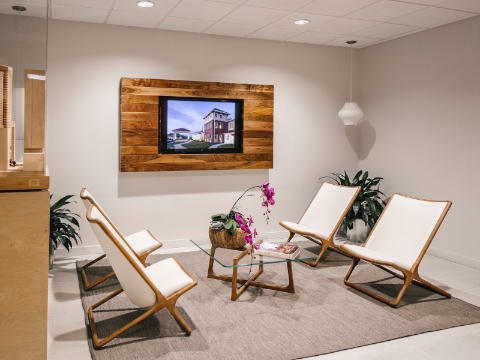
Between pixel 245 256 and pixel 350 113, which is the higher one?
pixel 350 113

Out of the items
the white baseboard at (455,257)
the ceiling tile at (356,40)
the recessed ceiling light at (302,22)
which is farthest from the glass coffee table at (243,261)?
the ceiling tile at (356,40)

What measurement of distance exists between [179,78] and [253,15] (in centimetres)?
127

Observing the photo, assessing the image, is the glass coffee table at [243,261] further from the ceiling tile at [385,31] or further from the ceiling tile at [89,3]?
the ceiling tile at [385,31]

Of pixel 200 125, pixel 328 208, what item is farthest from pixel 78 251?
pixel 328 208

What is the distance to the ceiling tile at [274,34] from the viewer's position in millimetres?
5484

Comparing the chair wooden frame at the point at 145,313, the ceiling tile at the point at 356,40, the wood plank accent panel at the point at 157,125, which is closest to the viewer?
the chair wooden frame at the point at 145,313

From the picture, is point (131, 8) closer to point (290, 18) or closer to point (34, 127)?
point (290, 18)

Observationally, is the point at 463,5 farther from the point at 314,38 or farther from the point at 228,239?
the point at 228,239

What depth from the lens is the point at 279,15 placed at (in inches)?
190

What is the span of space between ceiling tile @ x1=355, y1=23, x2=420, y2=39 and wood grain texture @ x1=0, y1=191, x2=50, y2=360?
448 cm

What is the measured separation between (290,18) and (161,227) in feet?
9.25

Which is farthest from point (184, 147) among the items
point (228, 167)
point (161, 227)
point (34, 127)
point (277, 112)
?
point (34, 127)

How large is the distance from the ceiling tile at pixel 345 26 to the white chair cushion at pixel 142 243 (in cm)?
301

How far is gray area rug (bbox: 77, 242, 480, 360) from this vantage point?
9.66 feet
